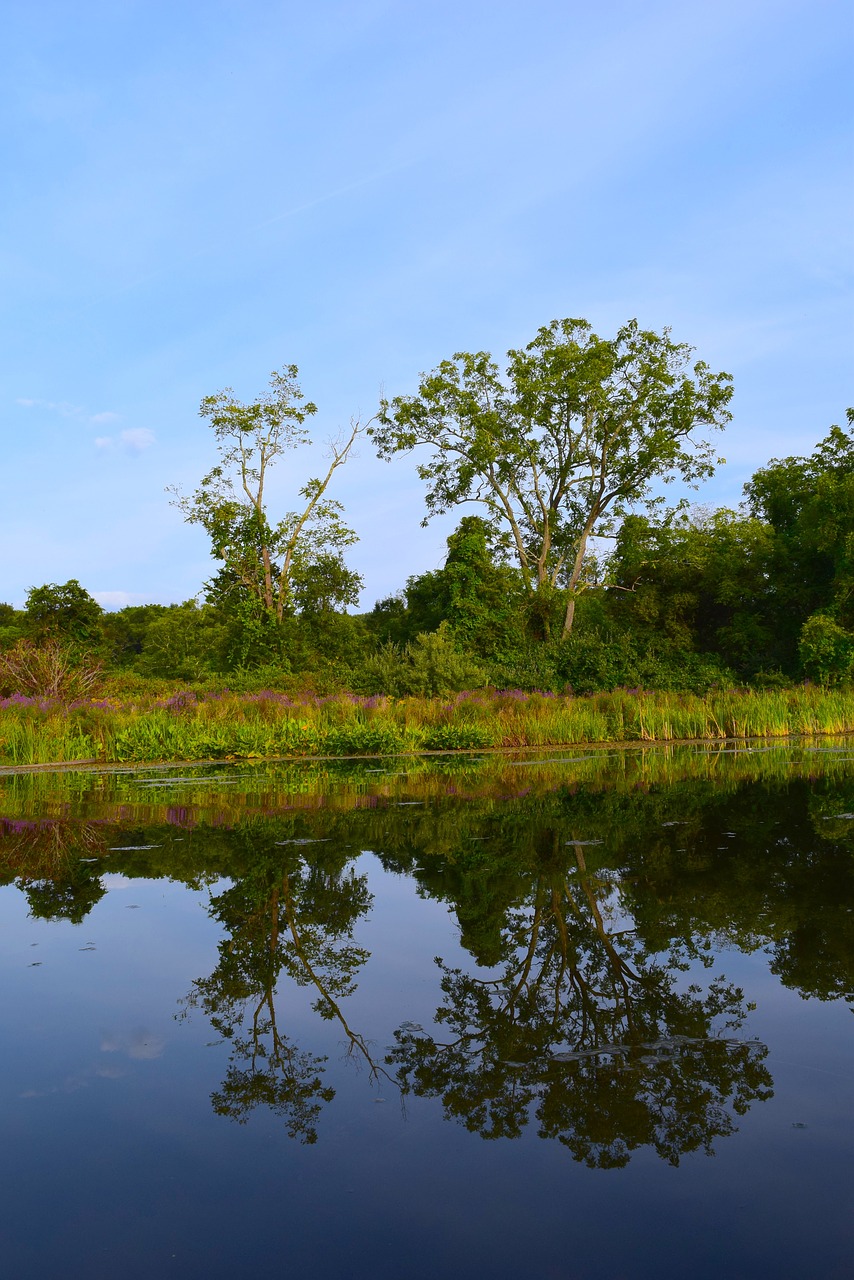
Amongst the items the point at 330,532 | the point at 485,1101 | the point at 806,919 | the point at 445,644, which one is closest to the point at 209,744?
the point at 445,644

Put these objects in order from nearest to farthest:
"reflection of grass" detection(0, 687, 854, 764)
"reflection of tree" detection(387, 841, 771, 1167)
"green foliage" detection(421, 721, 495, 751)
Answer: "reflection of tree" detection(387, 841, 771, 1167) < "reflection of grass" detection(0, 687, 854, 764) < "green foliage" detection(421, 721, 495, 751)

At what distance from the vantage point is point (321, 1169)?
2.59 metres

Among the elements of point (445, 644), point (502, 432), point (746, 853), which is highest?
point (502, 432)

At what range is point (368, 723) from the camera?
59.8ft

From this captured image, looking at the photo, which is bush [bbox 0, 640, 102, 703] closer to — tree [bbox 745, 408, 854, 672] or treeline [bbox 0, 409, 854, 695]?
treeline [bbox 0, 409, 854, 695]

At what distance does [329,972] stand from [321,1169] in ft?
5.71

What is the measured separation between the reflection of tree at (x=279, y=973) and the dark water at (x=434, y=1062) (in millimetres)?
20

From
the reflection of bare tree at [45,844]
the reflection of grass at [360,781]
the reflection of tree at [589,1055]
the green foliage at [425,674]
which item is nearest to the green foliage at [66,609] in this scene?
the green foliage at [425,674]

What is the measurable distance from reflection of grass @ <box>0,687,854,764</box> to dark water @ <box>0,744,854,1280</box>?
969cm

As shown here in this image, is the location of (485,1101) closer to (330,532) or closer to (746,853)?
(746,853)

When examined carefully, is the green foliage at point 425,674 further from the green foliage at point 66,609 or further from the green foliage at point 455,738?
the green foliage at point 66,609

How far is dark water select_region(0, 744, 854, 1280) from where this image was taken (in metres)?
2.30

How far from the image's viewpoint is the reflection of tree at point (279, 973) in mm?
3104

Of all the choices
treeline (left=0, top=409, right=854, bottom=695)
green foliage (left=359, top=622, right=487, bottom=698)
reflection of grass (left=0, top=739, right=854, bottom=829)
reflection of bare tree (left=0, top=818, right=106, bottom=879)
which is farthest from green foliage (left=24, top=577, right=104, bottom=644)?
reflection of bare tree (left=0, top=818, right=106, bottom=879)
